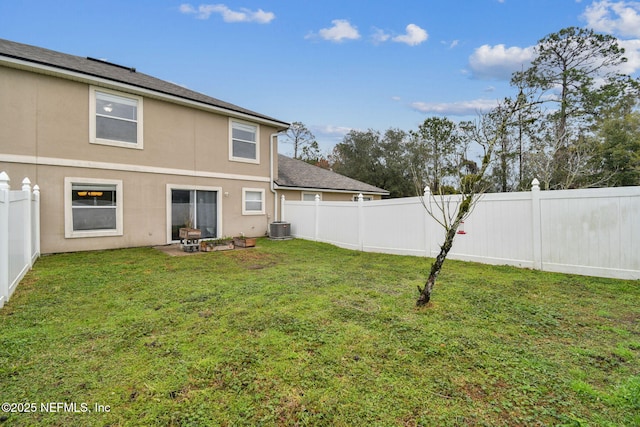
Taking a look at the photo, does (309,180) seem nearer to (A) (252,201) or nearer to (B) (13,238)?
(A) (252,201)

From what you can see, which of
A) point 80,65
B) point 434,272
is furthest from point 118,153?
point 434,272

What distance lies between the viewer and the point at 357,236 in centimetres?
955

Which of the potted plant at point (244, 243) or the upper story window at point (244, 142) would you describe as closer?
the potted plant at point (244, 243)

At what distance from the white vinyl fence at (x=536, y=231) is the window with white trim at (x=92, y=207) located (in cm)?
780

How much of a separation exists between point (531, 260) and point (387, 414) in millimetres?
6021

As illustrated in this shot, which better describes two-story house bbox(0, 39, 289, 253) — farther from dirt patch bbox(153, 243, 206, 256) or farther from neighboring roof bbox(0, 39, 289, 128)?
dirt patch bbox(153, 243, 206, 256)

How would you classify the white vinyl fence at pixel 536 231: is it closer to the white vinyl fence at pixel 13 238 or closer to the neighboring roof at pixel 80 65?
the neighboring roof at pixel 80 65

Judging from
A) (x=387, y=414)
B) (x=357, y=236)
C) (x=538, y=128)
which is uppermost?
(x=538, y=128)

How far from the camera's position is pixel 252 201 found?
487 inches

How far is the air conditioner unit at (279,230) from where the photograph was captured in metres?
11.7

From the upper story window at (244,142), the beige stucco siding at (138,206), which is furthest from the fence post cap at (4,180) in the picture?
the upper story window at (244,142)

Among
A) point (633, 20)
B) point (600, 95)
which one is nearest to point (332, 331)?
point (633, 20)

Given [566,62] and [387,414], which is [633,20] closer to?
[566,62]

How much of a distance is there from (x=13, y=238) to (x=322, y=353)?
528 centimetres
